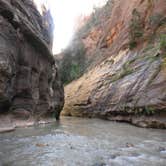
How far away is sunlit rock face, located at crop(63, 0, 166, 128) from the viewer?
14.8 meters

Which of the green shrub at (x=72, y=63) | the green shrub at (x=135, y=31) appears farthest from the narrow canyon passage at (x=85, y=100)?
the green shrub at (x=72, y=63)

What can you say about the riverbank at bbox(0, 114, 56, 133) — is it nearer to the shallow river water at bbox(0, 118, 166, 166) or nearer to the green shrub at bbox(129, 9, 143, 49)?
the shallow river water at bbox(0, 118, 166, 166)

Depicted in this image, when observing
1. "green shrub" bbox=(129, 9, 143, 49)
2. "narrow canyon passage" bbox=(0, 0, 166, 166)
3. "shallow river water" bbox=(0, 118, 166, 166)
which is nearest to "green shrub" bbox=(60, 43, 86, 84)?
"narrow canyon passage" bbox=(0, 0, 166, 166)

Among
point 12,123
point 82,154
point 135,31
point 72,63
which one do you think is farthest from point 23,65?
point 72,63

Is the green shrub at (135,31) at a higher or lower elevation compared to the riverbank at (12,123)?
higher

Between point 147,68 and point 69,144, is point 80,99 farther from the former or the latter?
point 69,144

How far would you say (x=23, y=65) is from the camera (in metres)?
14.6

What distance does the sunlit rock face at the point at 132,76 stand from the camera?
48.7 feet

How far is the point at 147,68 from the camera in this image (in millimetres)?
16828

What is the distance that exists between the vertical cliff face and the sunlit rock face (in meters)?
4.72

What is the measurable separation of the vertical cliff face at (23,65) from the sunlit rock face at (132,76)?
4.72 metres

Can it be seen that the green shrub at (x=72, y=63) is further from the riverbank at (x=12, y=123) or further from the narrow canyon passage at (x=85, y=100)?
the riverbank at (x=12, y=123)

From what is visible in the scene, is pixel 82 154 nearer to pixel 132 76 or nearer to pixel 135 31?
pixel 132 76

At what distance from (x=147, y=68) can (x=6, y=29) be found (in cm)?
848
